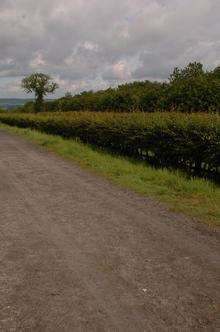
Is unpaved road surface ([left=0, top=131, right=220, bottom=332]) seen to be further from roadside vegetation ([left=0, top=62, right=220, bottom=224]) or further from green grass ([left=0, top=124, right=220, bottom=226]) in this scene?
roadside vegetation ([left=0, top=62, right=220, bottom=224])

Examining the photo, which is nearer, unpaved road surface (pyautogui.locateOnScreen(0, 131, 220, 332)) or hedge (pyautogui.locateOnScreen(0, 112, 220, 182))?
unpaved road surface (pyautogui.locateOnScreen(0, 131, 220, 332))

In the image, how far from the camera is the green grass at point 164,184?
9.75 m

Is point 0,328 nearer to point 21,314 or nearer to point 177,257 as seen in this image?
point 21,314

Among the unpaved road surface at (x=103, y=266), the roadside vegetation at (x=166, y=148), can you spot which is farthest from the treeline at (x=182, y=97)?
the unpaved road surface at (x=103, y=266)

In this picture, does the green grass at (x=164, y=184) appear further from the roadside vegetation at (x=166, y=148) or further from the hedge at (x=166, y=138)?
the hedge at (x=166, y=138)

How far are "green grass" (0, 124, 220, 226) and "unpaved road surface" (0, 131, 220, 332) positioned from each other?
0.62 meters

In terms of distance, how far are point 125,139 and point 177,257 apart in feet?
39.8

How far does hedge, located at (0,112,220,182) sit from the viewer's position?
12695mm

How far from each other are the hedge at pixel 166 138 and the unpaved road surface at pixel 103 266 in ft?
9.85

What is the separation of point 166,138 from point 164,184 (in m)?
2.58

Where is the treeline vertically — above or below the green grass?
above

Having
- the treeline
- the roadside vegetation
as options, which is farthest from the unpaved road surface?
the treeline

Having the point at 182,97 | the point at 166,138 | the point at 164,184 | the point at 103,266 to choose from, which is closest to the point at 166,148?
the point at 166,138

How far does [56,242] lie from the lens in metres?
7.28
